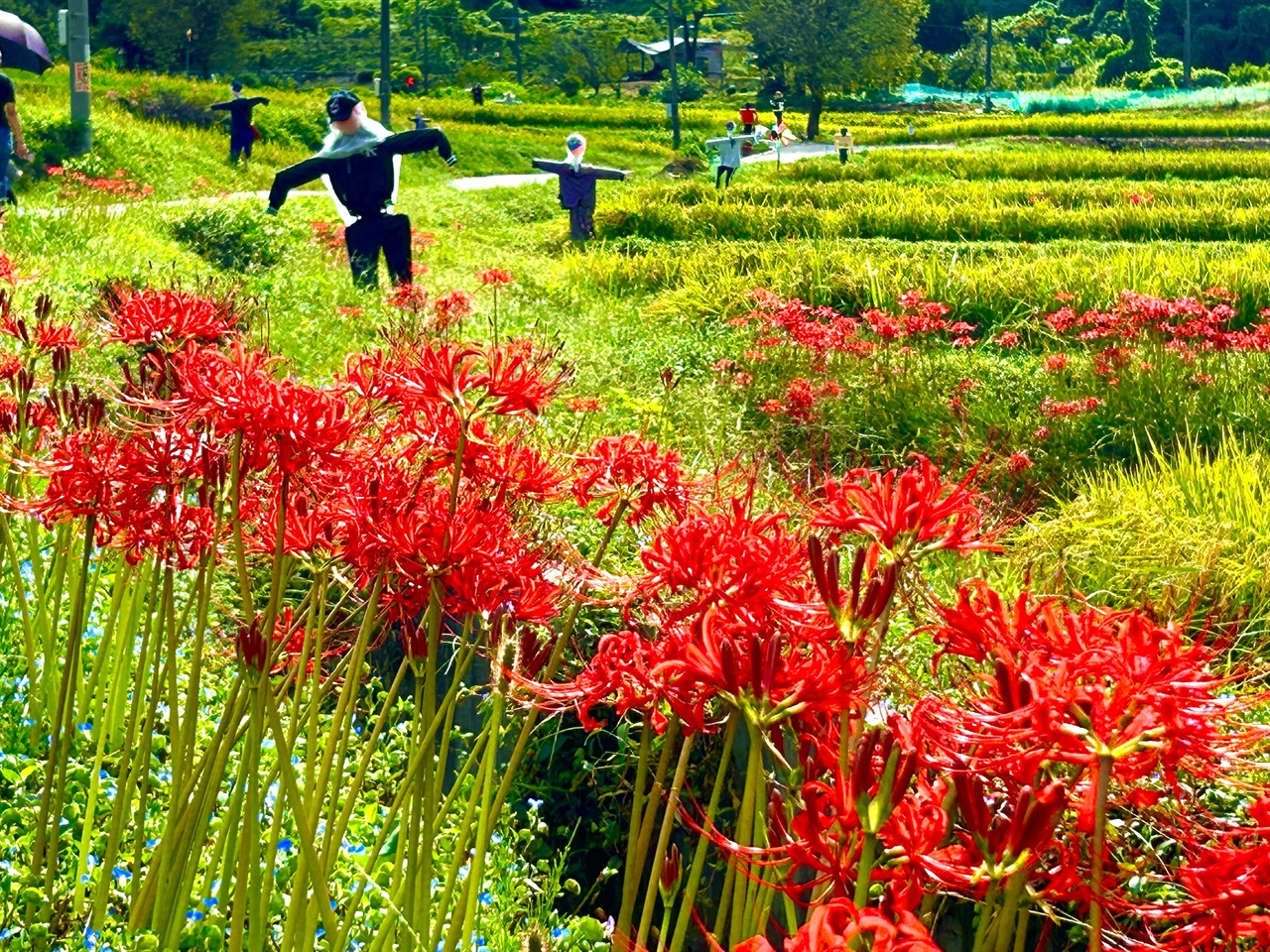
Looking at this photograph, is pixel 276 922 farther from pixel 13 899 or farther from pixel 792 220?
pixel 792 220

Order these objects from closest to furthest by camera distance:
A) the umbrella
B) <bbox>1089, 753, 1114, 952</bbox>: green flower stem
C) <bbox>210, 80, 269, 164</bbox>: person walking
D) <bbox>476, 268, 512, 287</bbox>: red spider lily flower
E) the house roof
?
1. <bbox>1089, 753, 1114, 952</bbox>: green flower stem
2. <bbox>476, 268, 512, 287</bbox>: red spider lily flower
3. the umbrella
4. <bbox>210, 80, 269, 164</bbox>: person walking
5. the house roof

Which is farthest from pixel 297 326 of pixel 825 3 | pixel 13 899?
pixel 825 3

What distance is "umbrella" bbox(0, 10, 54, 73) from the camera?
56.0ft

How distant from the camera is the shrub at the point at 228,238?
11.5 meters

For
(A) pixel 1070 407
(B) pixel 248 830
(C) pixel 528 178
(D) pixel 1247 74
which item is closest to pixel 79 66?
(C) pixel 528 178

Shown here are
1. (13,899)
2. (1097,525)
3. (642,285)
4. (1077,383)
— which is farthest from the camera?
(642,285)

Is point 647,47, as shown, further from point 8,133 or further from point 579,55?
point 8,133

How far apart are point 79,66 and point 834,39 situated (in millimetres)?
38438

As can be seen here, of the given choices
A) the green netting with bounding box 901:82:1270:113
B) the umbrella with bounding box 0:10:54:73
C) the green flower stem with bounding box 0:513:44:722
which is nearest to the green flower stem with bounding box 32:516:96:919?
the green flower stem with bounding box 0:513:44:722

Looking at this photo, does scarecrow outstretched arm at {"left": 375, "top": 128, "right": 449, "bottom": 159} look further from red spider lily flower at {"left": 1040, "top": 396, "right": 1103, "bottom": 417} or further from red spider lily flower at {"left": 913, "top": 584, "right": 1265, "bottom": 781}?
red spider lily flower at {"left": 913, "top": 584, "right": 1265, "bottom": 781}

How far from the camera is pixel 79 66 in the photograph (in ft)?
53.5

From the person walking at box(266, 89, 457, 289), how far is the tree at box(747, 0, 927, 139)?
41099 mm

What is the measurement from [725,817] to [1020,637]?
7.25 feet

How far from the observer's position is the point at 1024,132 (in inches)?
1496
